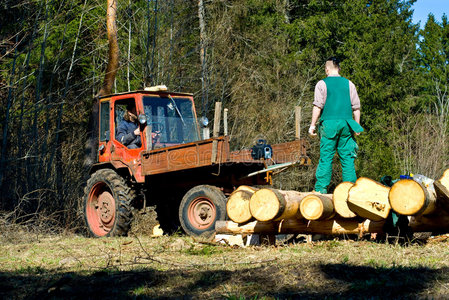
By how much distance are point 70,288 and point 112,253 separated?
2755 millimetres

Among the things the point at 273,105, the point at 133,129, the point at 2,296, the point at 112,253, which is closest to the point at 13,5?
the point at 133,129

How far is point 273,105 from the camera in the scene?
2419 centimetres

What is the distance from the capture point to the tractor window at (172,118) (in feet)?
36.2

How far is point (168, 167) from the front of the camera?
10117 millimetres

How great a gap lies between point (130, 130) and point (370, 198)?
5300 mm

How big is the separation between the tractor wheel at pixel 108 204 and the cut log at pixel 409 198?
5532 mm

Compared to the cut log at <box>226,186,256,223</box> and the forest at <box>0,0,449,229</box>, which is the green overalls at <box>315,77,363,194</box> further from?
the forest at <box>0,0,449,229</box>

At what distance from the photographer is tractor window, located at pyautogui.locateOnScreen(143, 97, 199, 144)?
11.0 meters

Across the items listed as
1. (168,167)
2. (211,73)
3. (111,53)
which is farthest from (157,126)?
(211,73)

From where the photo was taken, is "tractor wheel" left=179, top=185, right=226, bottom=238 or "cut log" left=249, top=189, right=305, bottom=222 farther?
"tractor wheel" left=179, top=185, right=226, bottom=238

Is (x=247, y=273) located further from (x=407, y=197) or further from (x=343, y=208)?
(x=343, y=208)

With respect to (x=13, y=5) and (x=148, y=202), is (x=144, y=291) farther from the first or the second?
(x=13, y=5)

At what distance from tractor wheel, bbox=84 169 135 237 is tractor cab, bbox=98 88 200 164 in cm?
40

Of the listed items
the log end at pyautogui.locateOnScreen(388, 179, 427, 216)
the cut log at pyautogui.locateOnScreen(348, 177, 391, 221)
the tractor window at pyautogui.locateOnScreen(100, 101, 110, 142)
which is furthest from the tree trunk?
the log end at pyautogui.locateOnScreen(388, 179, 427, 216)
